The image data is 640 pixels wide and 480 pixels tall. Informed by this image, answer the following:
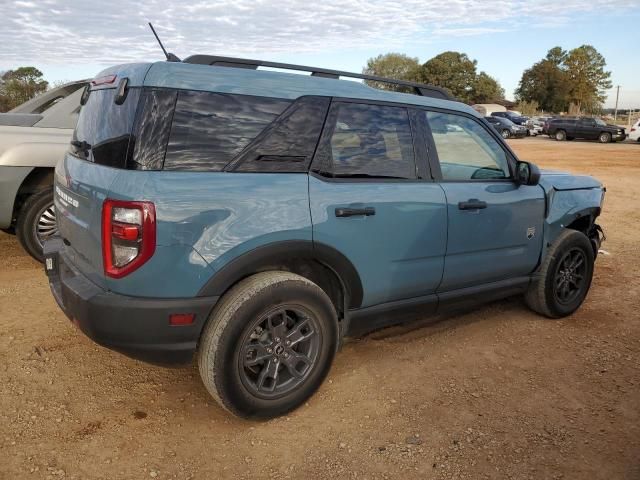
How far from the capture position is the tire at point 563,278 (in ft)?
14.1

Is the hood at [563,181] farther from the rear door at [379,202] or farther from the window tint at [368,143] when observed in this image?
the window tint at [368,143]

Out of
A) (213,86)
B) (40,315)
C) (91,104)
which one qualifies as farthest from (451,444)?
(40,315)

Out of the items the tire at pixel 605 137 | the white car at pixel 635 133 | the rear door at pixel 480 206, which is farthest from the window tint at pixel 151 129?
the tire at pixel 605 137

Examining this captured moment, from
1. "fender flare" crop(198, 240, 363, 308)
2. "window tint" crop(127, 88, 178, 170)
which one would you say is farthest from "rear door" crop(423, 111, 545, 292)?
"window tint" crop(127, 88, 178, 170)

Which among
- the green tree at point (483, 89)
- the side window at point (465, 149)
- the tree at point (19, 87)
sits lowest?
the side window at point (465, 149)

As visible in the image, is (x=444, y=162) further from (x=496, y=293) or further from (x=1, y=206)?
(x=1, y=206)

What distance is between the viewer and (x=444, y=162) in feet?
11.8

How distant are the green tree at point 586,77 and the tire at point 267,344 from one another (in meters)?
84.6

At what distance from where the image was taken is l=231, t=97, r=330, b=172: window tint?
2.79 metres

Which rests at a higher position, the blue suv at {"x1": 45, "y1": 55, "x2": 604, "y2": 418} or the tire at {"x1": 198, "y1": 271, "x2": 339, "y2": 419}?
the blue suv at {"x1": 45, "y1": 55, "x2": 604, "y2": 418}

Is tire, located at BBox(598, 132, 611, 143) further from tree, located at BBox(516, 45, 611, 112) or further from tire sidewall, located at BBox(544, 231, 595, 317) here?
tree, located at BBox(516, 45, 611, 112)

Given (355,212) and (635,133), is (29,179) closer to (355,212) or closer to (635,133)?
(355,212)

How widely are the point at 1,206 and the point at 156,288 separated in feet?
11.3

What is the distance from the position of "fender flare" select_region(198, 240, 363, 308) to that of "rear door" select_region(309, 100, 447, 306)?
4 centimetres
